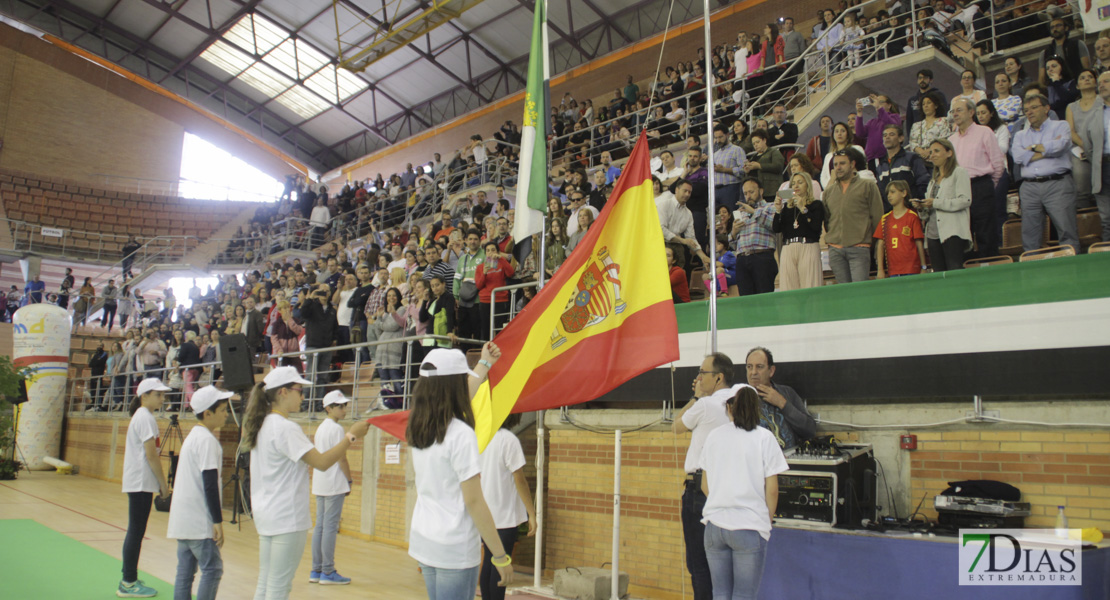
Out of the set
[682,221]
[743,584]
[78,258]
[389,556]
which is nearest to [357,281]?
[389,556]

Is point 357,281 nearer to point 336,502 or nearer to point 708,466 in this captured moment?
point 336,502

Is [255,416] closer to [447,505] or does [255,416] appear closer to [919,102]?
[447,505]

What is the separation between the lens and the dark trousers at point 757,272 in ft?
23.3

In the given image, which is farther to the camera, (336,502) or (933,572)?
(336,502)

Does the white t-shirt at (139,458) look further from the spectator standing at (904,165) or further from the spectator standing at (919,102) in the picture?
the spectator standing at (919,102)

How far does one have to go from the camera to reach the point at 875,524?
16.9 ft

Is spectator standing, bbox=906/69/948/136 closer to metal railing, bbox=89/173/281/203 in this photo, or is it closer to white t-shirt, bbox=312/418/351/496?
white t-shirt, bbox=312/418/351/496

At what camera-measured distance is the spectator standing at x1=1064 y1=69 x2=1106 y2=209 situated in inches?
260

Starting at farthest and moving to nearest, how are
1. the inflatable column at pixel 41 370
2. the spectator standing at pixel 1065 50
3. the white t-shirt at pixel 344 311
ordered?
the inflatable column at pixel 41 370, the white t-shirt at pixel 344 311, the spectator standing at pixel 1065 50

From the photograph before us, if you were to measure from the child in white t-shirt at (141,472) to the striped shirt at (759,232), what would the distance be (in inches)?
212

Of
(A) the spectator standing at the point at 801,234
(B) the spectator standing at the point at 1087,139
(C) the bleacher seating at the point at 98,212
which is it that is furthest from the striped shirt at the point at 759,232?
(C) the bleacher seating at the point at 98,212

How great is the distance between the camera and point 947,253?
20.8 ft

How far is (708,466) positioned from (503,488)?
171cm

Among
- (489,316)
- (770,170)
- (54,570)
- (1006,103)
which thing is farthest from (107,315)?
(1006,103)
